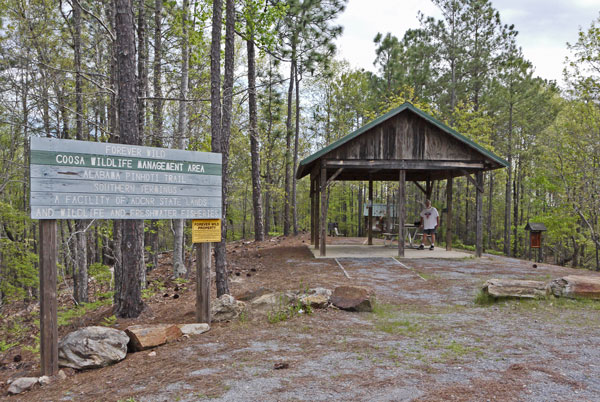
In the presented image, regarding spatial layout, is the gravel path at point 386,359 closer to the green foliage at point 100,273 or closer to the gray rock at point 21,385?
the gray rock at point 21,385

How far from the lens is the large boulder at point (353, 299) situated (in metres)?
6.62

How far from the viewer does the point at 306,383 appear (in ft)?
12.0

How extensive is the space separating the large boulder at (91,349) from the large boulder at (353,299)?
342 cm

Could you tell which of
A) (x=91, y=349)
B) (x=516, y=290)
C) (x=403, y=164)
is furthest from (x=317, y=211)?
(x=91, y=349)

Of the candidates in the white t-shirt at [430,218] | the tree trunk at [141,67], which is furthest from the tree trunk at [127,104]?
the white t-shirt at [430,218]

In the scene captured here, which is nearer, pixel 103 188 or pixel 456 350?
pixel 456 350

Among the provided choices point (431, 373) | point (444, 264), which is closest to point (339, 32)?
point (444, 264)

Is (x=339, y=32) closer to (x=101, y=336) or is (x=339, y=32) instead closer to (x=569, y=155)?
(x=569, y=155)

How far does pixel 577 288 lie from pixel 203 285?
708cm

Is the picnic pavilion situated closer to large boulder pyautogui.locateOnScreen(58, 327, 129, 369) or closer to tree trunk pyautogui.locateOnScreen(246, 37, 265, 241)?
tree trunk pyautogui.locateOnScreen(246, 37, 265, 241)

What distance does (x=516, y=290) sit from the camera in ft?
24.5

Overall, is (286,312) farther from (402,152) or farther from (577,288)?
(402,152)

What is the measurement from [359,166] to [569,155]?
11.8 meters

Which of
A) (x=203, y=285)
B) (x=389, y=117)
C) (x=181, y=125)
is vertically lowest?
(x=203, y=285)
